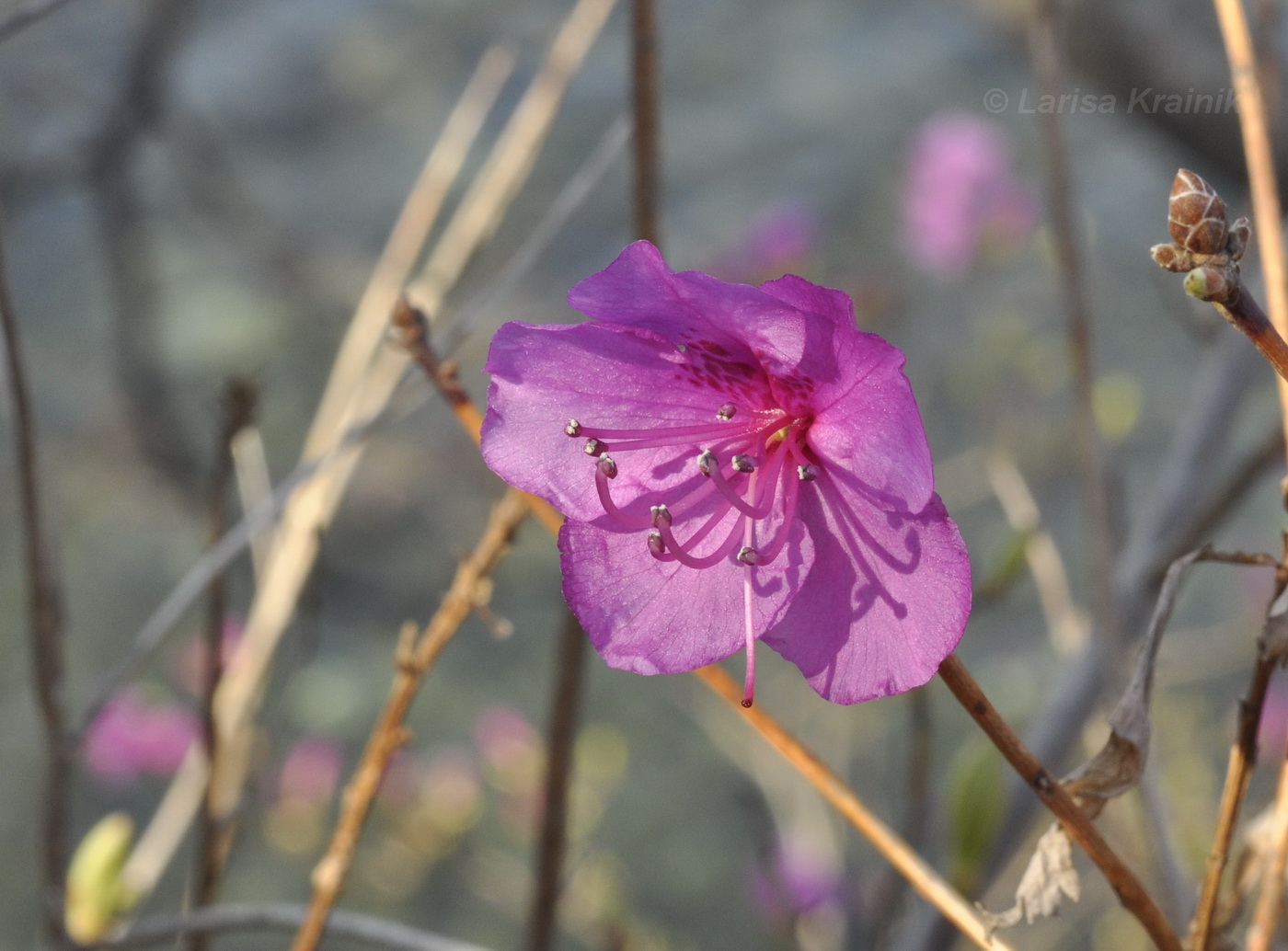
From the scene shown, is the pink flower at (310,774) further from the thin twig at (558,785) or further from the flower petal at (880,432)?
the flower petal at (880,432)

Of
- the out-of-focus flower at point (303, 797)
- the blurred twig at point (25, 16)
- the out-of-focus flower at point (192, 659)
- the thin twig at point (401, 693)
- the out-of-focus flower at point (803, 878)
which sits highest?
the blurred twig at point (25, 16)

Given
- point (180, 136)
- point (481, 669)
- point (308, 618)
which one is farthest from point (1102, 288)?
point (308, 618)

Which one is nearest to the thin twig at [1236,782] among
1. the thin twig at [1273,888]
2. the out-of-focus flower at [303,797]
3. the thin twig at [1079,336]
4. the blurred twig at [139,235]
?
the thin twig at [1273,888]

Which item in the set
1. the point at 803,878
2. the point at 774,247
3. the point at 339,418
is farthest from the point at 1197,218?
the point at 774,247

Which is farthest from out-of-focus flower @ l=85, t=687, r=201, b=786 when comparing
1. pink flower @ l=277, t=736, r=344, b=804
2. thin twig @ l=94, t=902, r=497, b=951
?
thin twig @ l=94, t=902, r=497, b=951

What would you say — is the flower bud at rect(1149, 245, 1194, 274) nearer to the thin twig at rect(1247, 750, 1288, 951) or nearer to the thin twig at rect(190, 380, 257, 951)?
the thin twig at rect(1247, 750, 1288, 951)

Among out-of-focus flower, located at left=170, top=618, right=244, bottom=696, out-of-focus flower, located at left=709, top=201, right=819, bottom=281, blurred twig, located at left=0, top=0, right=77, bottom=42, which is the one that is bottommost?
out-of-focus flower, located at left=170, top=618, right=244, bottom=696
